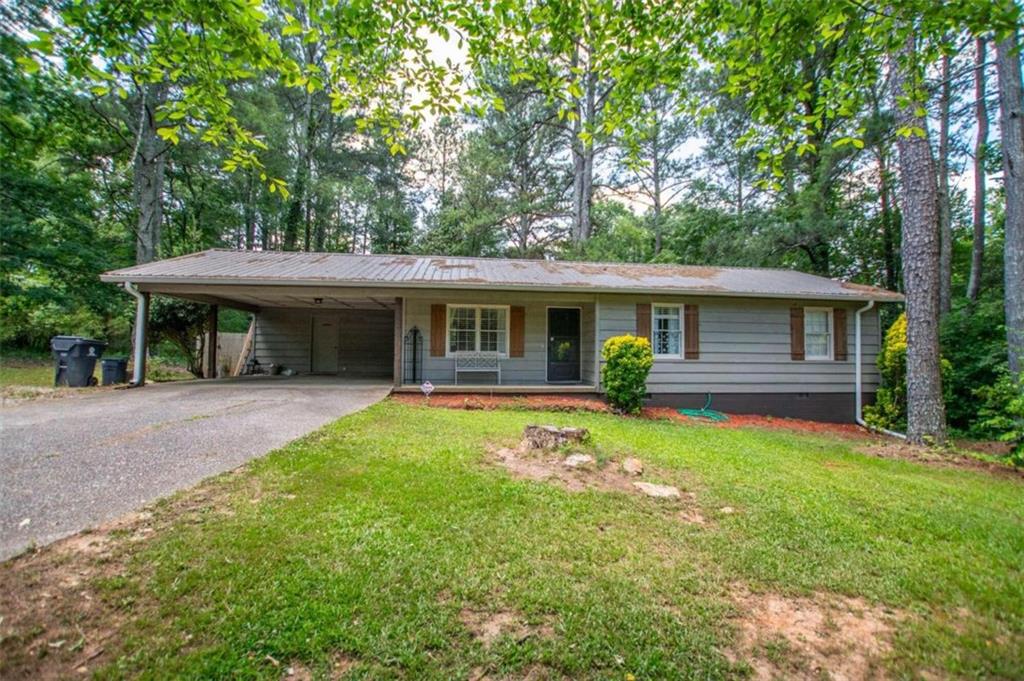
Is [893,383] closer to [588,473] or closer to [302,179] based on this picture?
[588,473]

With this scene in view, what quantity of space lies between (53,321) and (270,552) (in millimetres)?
18850

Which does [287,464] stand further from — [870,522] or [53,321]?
[53,321]

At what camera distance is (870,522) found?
10.6 ft

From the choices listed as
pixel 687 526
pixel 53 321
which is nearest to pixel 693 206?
pixel 687 526

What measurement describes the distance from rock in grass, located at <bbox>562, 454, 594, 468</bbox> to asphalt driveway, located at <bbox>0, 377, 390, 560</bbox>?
2.86 metres

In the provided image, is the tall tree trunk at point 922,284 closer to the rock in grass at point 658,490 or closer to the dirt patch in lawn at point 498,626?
the rock in grass at point 658,490

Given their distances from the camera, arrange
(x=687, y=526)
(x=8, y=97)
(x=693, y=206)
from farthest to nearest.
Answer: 1. (x=693, y=206)
2. (x=8, y=97)
3. (x=687, y=526)

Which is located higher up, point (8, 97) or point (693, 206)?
point (693, 206)

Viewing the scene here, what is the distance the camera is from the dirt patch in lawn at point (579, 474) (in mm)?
3436

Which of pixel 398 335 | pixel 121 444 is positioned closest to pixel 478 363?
pixel 398 335

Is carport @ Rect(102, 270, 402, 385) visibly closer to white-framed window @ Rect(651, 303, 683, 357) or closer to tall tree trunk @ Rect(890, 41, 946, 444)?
white-framed window @ Rect(651, 303, 683, 357)

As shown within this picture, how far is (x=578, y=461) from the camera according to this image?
13.8 feet

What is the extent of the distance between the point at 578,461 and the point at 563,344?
6225mm

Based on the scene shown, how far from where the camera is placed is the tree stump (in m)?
4.59
